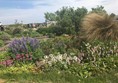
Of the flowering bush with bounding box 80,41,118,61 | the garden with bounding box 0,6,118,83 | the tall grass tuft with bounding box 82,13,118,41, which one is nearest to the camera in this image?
the garden with bounding box 0,6,118,83

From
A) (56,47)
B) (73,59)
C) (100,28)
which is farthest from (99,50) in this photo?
(56,47)

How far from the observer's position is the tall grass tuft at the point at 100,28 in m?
12.7

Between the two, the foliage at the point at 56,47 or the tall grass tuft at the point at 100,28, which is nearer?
the foliage at the point at 56,47

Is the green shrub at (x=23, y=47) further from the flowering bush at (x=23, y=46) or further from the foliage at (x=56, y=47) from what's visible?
the foliage at (x=56, y=47)

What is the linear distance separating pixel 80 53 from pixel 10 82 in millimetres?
3069

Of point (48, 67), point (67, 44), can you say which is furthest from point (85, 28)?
point (48, 67)

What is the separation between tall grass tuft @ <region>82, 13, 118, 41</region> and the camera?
12719mm

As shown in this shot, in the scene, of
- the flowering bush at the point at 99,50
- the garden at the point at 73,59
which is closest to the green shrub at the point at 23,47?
the garden at the point at 73,59

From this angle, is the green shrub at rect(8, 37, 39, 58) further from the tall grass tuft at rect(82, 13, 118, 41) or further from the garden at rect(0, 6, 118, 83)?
the tall grass tuft at rect(82, 13, 118, 41)

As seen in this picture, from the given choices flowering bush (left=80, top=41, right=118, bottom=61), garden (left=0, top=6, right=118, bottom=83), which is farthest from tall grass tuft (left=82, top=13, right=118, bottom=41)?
flowering bush (left=80, top=41, right=118, bottom=61)

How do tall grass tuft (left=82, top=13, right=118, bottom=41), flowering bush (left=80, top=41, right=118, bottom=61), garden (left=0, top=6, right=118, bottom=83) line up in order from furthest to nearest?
1. tall grass tuft (left=82, top=13, right=118, bottom=41)
2. flowering bush (left=80, top=41, right=118, bottom=61)
3. garden (left=0, top=6, right=118, bottom=83)

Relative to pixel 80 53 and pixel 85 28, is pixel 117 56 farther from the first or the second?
pixel 85 28

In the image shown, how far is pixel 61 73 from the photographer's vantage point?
371 inches

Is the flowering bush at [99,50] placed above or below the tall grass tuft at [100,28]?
below
